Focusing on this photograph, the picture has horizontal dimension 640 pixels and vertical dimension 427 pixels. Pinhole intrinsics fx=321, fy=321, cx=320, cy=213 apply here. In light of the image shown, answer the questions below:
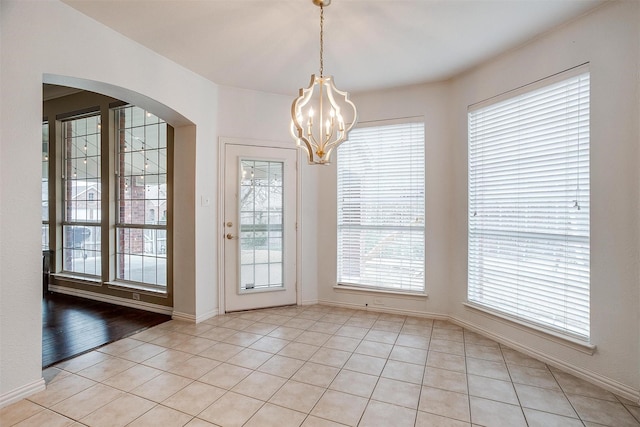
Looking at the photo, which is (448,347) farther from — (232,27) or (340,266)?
(232,27)

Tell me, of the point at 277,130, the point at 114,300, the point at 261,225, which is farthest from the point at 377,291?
the point at 114,300

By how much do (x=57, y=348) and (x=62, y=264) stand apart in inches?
98.8

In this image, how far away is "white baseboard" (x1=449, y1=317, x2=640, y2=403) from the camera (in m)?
2.19

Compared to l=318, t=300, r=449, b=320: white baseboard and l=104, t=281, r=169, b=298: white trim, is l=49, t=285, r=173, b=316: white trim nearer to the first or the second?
l=104, t=281, r=169, b=298: white trim

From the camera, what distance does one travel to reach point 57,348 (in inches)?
114

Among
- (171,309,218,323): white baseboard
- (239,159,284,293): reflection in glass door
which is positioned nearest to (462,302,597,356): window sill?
(239,159,284,293): reflection in glass door

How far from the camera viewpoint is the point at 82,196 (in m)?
4.68

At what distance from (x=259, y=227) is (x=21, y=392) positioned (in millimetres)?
2502

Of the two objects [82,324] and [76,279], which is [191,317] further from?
[76,279]

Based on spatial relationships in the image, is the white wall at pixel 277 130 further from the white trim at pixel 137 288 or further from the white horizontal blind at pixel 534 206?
the white horizontal blind at pixel 534 206

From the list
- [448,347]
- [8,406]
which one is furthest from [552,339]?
[8,406]

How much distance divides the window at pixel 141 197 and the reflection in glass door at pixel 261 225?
100 cm

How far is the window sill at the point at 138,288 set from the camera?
3945mm

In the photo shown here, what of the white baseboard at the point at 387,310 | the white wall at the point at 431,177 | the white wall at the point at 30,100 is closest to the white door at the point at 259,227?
the white baseboard at the point at 387,310
